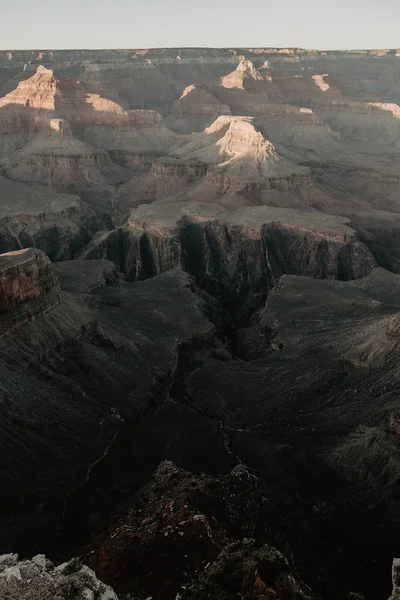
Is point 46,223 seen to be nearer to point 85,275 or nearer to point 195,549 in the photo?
point 85,275

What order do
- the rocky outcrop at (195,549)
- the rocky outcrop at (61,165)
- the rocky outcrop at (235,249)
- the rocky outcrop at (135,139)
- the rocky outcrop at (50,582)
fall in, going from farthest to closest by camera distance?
the rocky outcrop at (135,139) → the rocky outcrop at (61,165) → the rocky outcrop at (235,249) → the rocky outcrop at (195,549) → the rocky outcrop at (50,582)

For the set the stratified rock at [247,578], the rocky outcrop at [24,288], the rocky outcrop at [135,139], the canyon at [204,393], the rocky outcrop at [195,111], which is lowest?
the canyon at [204,393]

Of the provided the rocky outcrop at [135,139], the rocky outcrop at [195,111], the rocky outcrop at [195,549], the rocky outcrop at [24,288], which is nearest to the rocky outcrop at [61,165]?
the rocky outcrop at [135,139]

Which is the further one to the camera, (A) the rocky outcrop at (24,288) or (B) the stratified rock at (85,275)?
(B) the stratified rock at (85,275)

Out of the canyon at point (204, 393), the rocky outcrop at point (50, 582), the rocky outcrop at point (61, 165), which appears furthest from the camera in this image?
the rocky outcrop at point (61, 165)

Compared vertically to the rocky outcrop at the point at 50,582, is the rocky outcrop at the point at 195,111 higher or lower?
higher

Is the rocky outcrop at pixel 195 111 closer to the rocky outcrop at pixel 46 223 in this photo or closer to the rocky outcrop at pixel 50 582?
the rocky outcrop at pixel 46 223
